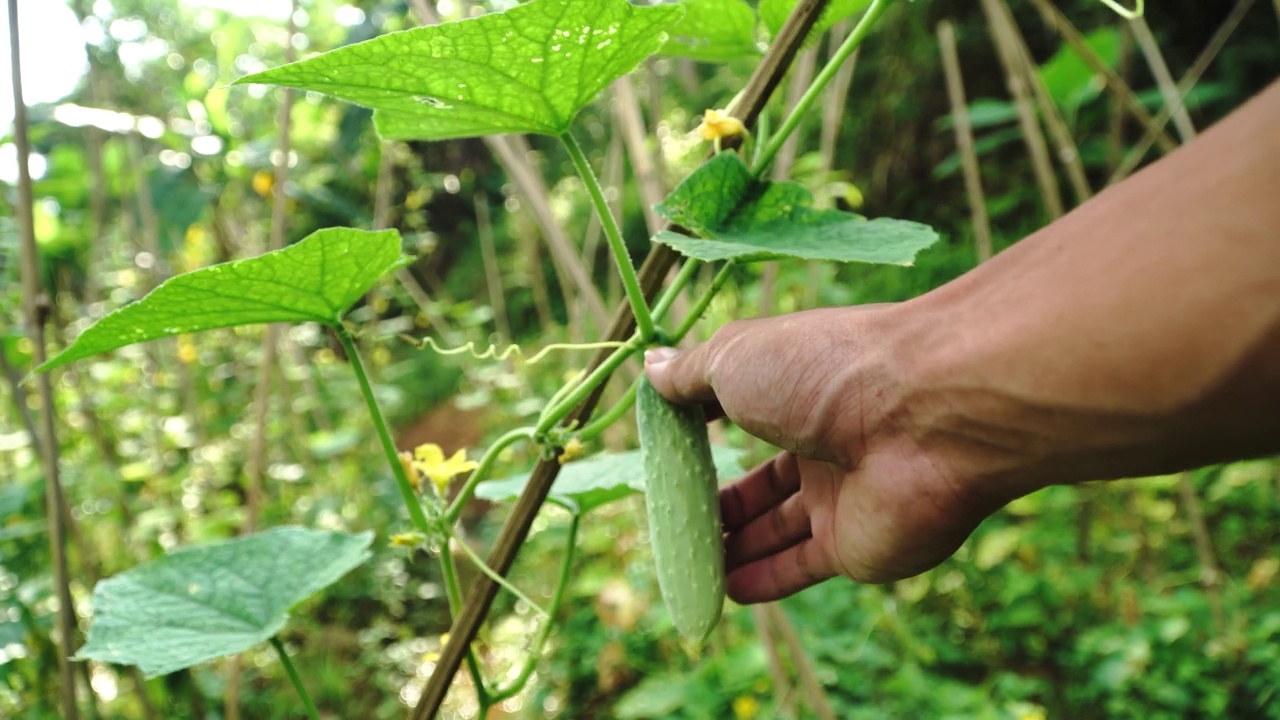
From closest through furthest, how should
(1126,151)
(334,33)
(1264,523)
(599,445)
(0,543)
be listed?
1. (0,543)
2. (1264,523)
3. (599,445)
4. (334,33)
5. (1126,151)

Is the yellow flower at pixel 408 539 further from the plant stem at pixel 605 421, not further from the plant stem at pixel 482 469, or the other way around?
the plant stem at pixel 605 421

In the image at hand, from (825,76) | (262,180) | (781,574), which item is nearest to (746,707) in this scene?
(781,574)

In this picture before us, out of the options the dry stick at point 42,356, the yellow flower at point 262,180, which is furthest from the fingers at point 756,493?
the yellow flower at point 262,180

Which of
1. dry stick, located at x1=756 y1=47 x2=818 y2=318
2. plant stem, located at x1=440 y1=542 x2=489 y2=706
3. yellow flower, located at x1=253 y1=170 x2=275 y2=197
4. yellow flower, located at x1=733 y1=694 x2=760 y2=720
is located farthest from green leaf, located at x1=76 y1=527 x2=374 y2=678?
yellow flower, located at x1=253 y1=170 x2=275 y2=197

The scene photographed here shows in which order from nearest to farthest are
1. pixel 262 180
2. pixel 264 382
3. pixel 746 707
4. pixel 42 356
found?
pixel 42 356, pixel 264 382, pixel 746 707, pixel 262 180

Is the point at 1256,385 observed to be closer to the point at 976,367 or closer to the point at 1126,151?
the point at 976,367

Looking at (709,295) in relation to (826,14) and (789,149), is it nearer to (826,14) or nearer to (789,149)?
(826,14)

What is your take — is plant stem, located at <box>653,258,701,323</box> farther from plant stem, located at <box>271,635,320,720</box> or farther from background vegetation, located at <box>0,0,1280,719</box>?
background vegetation, located at <box>0,0,1280,719</box>

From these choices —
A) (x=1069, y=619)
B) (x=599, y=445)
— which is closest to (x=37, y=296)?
(x=599, y=445)
